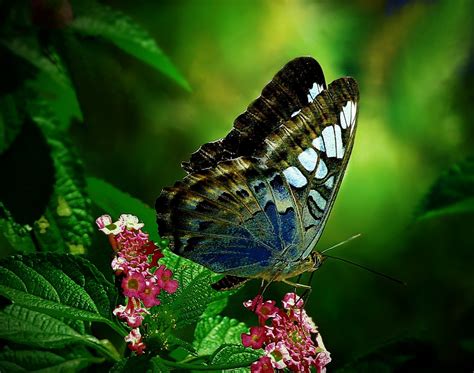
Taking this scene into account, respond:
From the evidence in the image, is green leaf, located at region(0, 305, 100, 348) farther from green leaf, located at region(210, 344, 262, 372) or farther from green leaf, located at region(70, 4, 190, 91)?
green leaf, located at region(70, 4, 190, 91)

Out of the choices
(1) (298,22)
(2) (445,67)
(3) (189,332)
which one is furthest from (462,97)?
(3) (189,332)

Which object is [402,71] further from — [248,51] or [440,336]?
[440,336]

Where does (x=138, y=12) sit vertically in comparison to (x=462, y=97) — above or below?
above

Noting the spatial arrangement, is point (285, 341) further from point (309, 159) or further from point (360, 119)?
point (360, 119)

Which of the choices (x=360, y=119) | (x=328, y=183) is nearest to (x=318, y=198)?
(x=328, y=183)

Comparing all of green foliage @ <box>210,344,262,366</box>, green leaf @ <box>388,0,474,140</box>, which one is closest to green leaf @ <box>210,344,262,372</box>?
green foliage @ <box>210,344,262,366</box>

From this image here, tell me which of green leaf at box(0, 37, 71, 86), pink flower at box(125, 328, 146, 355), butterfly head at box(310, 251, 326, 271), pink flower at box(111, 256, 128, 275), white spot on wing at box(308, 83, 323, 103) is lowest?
pink flower at box(125, 328, 146, 355)

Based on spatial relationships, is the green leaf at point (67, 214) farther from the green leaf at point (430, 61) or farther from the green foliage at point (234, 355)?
the green leaf at point (430, 61)

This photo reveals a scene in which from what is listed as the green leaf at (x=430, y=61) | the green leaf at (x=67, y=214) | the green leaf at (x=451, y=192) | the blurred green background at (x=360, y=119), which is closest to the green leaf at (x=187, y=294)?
the green leaf at (x=67, y=214)
